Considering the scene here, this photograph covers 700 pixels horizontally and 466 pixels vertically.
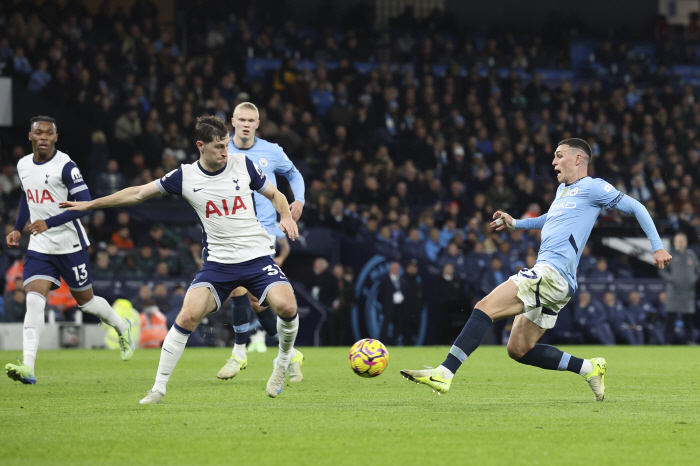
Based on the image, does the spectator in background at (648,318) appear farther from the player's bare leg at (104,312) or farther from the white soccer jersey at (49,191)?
the white soccer jersey at (49,191)

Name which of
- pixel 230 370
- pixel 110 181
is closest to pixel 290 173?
pixel 230 370

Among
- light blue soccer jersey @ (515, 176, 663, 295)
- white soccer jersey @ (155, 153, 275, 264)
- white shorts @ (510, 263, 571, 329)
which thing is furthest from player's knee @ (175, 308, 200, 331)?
light blue soccer jersey @ (515, 176, 663, 295)

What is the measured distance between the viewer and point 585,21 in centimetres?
3097

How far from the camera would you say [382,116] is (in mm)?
23688

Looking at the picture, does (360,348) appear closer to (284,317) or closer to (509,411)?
(284,317)

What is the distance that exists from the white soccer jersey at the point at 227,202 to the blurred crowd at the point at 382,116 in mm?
9904

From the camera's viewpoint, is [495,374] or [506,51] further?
[506,51]

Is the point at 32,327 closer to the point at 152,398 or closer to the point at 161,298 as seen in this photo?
the point at 152,398

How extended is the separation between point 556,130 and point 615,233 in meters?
5.07

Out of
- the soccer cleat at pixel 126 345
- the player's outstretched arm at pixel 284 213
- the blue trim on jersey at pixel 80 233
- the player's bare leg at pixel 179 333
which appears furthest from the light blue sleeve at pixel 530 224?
the soccer cleat at pixel 126 345

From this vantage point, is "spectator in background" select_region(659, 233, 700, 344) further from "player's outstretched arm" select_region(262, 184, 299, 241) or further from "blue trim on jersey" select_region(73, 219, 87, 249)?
"player's outstretched arm" select_region(262, 184, 299, 241)

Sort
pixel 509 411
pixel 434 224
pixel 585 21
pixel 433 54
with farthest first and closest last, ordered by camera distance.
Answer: pixel 585 21
pixel 433 54
pixel 434 224
pixel 509 411

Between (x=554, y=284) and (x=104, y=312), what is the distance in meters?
5.13

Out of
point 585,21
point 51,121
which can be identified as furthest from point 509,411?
point 585,21
